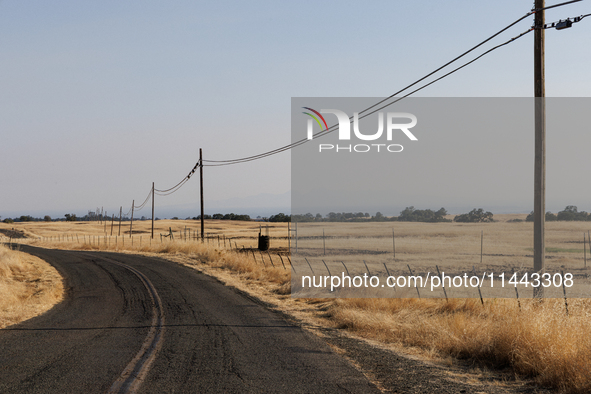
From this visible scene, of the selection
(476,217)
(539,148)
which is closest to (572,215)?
(476,217)

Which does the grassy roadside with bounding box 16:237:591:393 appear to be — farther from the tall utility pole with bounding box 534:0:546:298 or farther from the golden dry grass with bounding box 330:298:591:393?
the tall utility pole with bounding box 534:0:546:298

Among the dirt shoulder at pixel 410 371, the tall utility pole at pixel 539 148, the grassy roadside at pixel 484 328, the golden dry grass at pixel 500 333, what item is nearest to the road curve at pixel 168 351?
the dirt shoulder at pixel 410 371

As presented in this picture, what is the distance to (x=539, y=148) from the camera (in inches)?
431

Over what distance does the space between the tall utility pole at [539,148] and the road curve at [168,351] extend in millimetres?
5812

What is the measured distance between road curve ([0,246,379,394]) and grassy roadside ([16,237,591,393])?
1727 mm

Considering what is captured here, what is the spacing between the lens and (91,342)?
9.41 meters

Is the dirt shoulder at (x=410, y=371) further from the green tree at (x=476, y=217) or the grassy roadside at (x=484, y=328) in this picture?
the green tree at (x=476, y=217)

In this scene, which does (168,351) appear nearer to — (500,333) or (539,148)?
(500,333)

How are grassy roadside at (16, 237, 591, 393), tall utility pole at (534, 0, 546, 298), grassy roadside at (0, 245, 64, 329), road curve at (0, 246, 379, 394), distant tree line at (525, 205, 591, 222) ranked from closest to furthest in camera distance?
1. road curve at (0, 246, 379, 394)
2. grassy roadside at (16, 237, 591, 393)
3. tall utility pole at (534, 0, 546, 298)
4. grassy roadside at (0, 245, 64, 329)
5. distant tree line at (525, 205, 591, 222)

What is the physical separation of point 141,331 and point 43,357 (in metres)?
A: 2.77

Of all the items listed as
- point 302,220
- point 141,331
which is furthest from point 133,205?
point 141,331

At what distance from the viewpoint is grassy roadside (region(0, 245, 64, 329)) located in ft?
43.2

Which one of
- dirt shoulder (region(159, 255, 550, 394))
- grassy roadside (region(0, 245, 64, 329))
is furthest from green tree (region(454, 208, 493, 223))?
dirt shoulder (region(159, 255, 550, 394))

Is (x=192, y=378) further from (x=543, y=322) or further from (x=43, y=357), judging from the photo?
(x=543, y=322)
